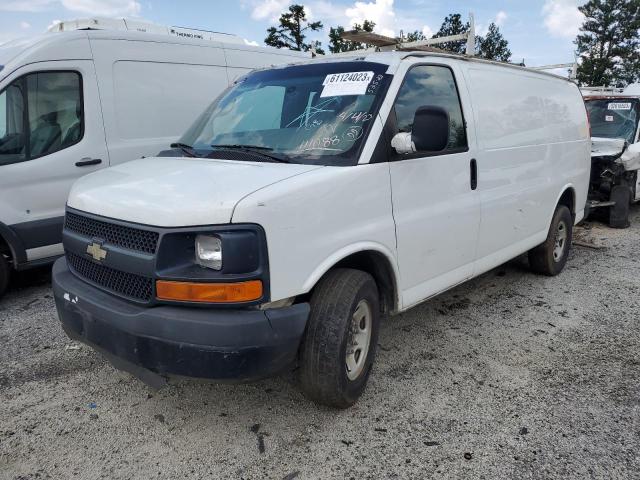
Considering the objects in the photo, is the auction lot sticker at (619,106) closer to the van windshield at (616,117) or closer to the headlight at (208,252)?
the van windshield at (616,117)

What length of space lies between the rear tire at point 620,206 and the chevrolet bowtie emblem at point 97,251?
25.8ft

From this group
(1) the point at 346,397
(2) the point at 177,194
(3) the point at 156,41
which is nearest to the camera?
(2) the point at 177,194

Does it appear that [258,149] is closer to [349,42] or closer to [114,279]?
[114,279]

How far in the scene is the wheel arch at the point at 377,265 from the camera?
9.59ft

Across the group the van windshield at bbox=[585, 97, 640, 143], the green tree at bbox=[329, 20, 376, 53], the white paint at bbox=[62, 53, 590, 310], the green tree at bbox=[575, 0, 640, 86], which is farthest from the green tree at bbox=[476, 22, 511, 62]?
the white paint at bbox=[62, 53, 590, 310]

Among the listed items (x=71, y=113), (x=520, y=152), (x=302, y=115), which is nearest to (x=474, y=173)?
(x=520, y=152)

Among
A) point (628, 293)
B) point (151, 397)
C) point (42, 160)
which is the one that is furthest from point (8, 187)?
point (628, 293)

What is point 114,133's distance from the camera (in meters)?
5.60

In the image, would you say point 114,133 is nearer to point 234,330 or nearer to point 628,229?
point 234,330

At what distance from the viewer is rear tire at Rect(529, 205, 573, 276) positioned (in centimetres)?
552

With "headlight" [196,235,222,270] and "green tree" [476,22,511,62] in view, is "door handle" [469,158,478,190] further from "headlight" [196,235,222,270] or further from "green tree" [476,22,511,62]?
"green tree" [476,22,511,62]

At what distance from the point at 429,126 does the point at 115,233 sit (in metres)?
1.87

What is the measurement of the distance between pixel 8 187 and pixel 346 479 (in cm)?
→ 411

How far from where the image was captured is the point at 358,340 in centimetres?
319
